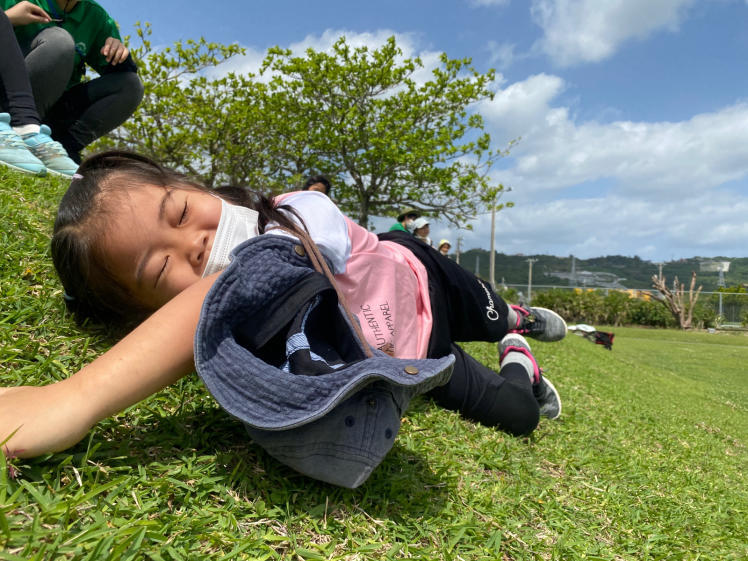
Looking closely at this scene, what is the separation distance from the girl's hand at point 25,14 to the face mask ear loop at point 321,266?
3162 mm

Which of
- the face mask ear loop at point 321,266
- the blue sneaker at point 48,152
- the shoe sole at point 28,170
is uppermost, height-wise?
the blue sneaker at point 48,152

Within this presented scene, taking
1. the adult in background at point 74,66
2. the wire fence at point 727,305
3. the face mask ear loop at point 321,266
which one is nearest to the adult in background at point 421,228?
the adult in background at point 74,66

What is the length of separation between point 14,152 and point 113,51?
1.18 m

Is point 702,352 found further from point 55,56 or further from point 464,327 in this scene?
point 55,56

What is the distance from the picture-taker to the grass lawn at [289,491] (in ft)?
3.36

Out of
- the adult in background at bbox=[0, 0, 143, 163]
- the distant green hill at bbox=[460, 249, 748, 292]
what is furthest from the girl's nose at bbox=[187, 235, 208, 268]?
the distant green hill at bbox=[460, 249, 748, 292]

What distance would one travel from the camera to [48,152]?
3.40 meters

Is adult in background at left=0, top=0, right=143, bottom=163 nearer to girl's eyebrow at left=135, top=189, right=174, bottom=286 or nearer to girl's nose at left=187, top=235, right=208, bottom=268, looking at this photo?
girl's eyebrow at left=135, top=189, right=174, bottom=286

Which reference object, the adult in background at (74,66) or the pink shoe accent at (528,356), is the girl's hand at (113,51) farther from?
the pink shoe accent at (528,356)

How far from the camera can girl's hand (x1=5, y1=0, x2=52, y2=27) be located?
10.8ft

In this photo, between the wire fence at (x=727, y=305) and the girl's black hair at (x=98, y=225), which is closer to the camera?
the girl's black hair at (x=98, y=225)

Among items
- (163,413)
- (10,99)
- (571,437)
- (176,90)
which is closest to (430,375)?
(163,413)

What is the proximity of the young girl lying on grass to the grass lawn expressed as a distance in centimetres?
13

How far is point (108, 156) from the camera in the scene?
1939 mm
